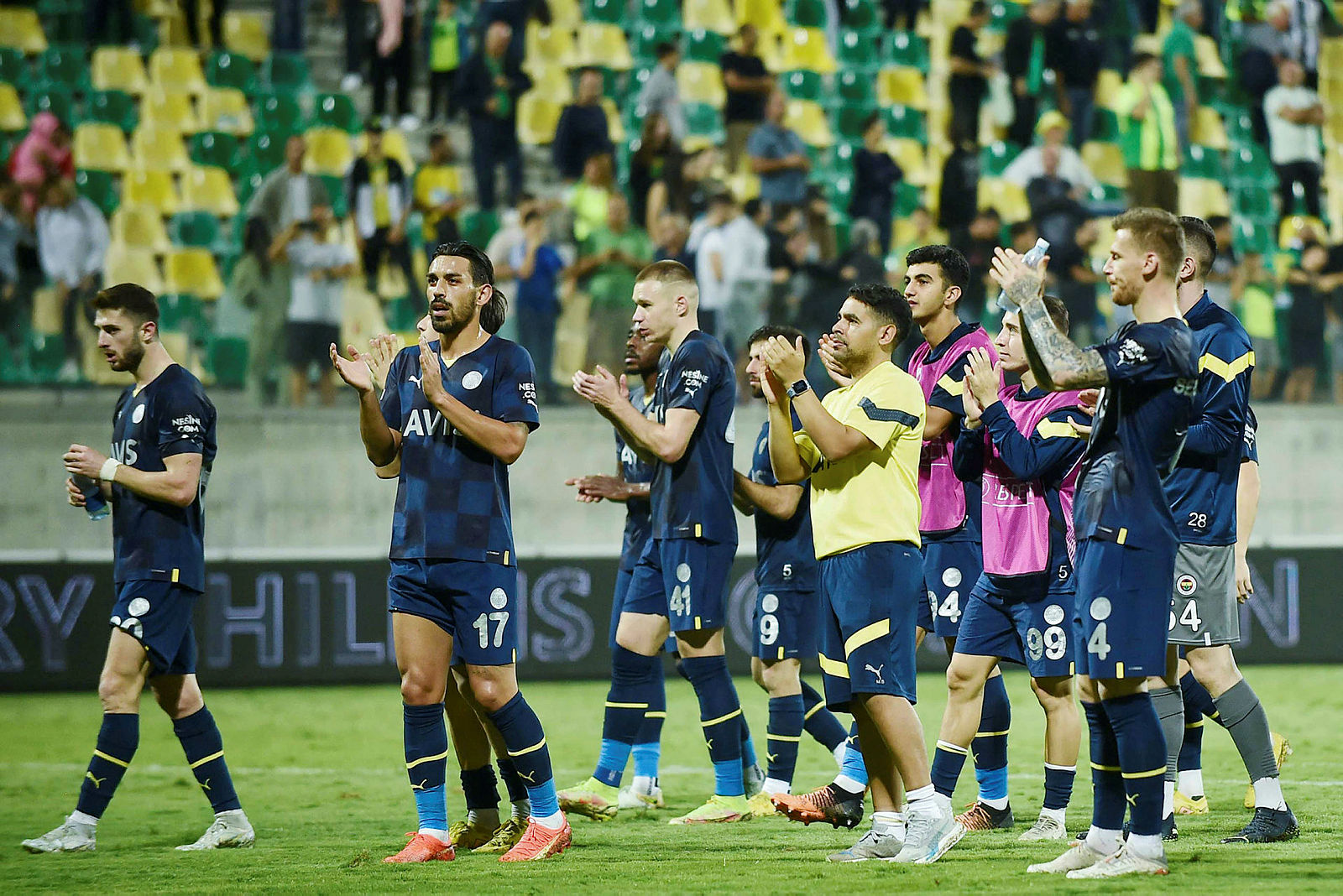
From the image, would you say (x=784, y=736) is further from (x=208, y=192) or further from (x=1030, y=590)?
(x=208, y=192)

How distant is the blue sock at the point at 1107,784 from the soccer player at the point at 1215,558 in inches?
29.0

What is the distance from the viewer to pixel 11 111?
14.7 meters

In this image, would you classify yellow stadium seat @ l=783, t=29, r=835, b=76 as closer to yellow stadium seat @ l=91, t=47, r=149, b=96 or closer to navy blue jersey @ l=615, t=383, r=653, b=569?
yellow stadium seat @ l=91, t=47, r=149, b=96

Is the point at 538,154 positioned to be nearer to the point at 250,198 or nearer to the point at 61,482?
the point at 250,198

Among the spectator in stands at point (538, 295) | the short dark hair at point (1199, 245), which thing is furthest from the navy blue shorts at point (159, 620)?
the spectator in stands at point (538, 295)

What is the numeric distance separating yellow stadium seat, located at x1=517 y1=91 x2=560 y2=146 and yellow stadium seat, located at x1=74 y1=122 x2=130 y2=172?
12.8 ft

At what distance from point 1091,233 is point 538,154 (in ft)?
18.1

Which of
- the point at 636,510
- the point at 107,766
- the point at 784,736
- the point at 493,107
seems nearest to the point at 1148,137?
the point at 493,107

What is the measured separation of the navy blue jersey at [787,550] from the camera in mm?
6797

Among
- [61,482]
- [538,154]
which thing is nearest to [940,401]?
[61,482]

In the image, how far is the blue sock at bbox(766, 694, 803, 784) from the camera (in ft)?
21.8

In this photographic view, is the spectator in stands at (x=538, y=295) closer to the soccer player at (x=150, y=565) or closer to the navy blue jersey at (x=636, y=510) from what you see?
the navy blue jersey at (x=636, y=510)

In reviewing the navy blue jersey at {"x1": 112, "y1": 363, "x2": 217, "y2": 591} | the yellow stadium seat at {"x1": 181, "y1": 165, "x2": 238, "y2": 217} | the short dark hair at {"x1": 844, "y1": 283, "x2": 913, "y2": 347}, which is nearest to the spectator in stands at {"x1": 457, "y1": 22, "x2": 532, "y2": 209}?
the yellow stadium seat at {"x1": 181, "y1": 165, "x2": 238, "y2": 217}

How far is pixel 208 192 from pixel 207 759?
9.54 meters
